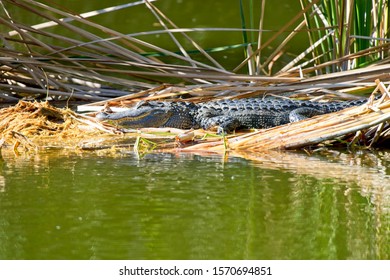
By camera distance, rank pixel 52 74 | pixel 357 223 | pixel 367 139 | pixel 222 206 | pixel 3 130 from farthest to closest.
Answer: pixel 52 74 → pixel 3 130 → pixel 367 139 → pixel 222 206 → pixel 357 223

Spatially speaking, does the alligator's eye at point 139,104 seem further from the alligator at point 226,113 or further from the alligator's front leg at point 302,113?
the alligator's front leg at point 302,113

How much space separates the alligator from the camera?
6.95 meters

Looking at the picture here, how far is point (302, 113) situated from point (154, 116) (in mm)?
1133

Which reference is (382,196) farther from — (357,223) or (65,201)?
(65,201)

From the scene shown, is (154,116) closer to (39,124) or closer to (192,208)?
(39,124)

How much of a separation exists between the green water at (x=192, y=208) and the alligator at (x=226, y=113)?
140 centimetres

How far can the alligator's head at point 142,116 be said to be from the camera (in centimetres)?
673

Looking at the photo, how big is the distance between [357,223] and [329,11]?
13.8 ft

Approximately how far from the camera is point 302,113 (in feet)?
23.0

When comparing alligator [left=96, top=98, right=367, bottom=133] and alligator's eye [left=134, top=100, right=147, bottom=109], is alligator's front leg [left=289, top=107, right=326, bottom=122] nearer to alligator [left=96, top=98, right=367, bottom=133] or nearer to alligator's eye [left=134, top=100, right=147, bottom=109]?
alligator [left=96, top=98, right=367, bottom=133]

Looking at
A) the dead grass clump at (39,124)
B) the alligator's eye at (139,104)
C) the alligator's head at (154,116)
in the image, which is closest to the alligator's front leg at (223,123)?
the alligator's head at (154,116)

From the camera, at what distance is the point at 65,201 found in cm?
436

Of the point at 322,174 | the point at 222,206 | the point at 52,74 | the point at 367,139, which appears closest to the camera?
the point at 222,206
